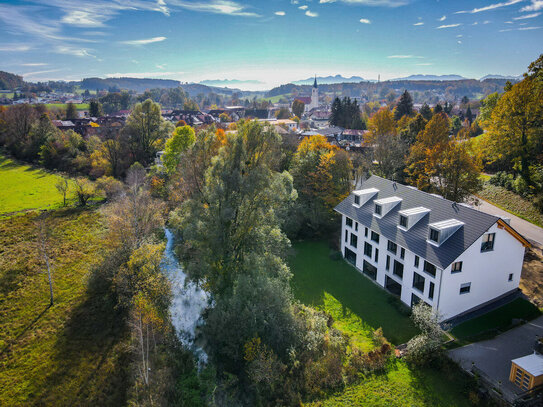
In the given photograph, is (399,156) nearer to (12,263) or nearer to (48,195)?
(12,263)

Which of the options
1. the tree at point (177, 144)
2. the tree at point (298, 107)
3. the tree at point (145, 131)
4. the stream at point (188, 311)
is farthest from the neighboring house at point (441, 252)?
the tree at point (298, 107)

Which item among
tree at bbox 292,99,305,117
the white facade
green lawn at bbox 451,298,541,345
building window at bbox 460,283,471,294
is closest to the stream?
the white facade

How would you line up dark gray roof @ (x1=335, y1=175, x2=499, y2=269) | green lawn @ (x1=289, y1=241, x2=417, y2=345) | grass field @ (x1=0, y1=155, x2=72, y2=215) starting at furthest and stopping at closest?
grass field @ (x1=0, y1=155, x2=72, y2=215) → green lawn @ (x1=289, y1=241, x2=417, y2=345) → dark gray roof @ (x1=335, y1=175, x2=499, y2=269)

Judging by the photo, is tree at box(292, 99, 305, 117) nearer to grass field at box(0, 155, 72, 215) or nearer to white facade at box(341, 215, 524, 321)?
grass field at box(0, 155, 72, 215)

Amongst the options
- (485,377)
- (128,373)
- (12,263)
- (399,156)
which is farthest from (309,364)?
(399,156)

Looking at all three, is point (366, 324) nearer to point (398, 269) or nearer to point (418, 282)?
point (418, 282)

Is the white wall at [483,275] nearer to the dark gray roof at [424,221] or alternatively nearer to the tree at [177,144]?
the dark gray roof at [424,221]

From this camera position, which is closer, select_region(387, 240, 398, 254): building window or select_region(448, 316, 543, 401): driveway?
select_region(448, 316, 543, 401): driveway

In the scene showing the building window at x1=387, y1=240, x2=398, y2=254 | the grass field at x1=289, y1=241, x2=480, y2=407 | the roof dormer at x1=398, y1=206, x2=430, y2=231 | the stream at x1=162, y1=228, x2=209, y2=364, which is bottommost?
the stream at x1=162, y1=228, x2=209, y2=364
